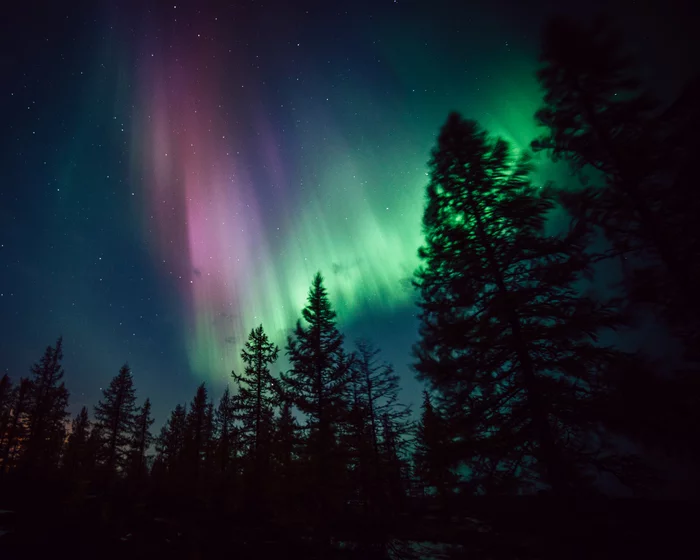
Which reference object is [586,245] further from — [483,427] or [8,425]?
[8,425]

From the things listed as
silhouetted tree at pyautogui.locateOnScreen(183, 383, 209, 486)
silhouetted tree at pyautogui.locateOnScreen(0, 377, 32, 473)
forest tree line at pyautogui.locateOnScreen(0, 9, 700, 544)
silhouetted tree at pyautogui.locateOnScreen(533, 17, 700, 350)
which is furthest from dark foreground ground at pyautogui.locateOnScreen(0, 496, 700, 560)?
silhouetted tree at pyautogui.locateOnScreen(0, 377, 32, 473)

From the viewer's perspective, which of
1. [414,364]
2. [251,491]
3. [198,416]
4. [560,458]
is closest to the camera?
[560,458]

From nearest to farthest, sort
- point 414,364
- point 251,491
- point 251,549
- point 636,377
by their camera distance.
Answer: point 636,377 → point 414,364 → point 251,549 → point 251,491

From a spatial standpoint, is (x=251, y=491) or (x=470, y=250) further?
(x=251, y=491)

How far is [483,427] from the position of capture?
6.77 m

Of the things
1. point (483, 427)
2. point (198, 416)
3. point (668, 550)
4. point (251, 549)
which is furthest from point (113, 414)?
point (668, 550)

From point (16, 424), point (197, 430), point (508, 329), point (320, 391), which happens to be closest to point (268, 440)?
point (320, 391)

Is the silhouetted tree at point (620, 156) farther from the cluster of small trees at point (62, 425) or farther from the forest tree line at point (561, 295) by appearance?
the cluster of small trees at point (62, 425)

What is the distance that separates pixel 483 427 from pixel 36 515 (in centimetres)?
1957

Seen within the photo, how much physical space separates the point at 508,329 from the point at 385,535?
32.3 ft

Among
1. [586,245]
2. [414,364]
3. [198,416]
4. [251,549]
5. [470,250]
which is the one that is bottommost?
[251,549]

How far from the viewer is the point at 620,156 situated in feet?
21.5

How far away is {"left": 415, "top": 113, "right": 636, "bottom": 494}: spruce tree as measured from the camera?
6.21 meters

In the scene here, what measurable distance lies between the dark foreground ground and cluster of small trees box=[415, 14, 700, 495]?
0.92m
